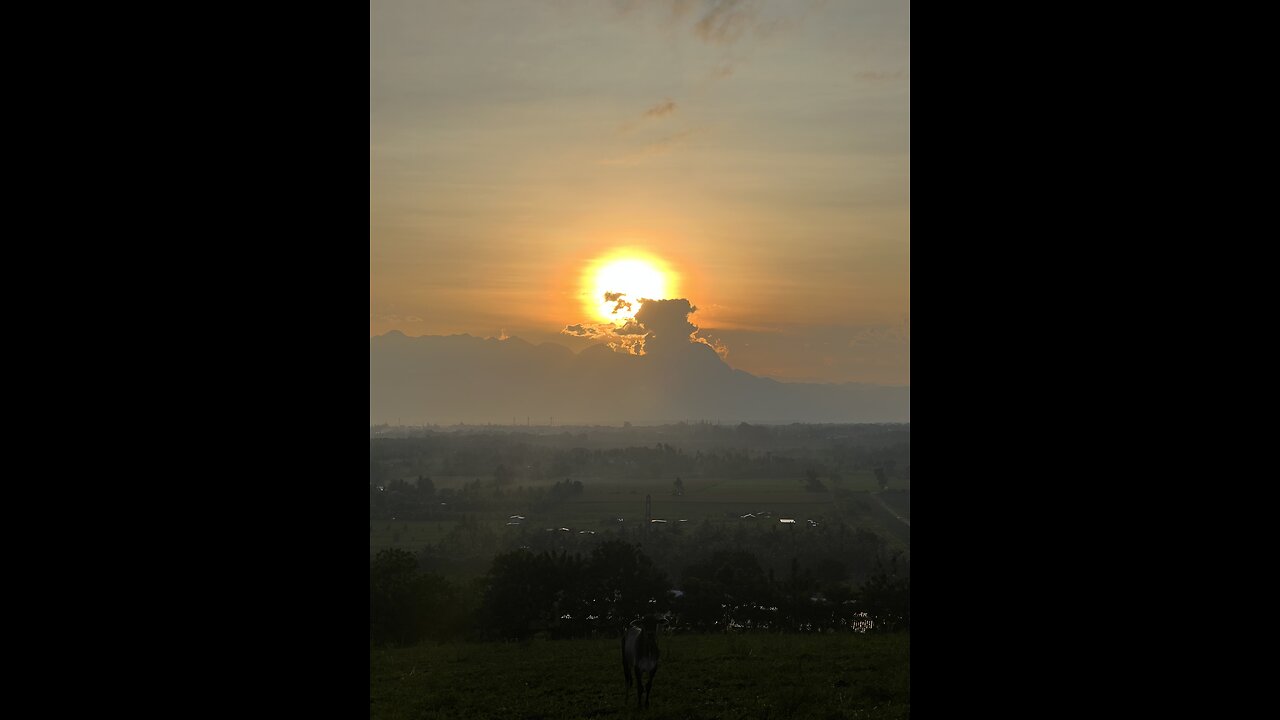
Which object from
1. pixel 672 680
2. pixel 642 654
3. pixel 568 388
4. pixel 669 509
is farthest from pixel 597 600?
pixel 568 388

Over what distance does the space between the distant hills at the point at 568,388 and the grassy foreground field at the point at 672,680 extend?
73.5 m

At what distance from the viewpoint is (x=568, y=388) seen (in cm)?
9206

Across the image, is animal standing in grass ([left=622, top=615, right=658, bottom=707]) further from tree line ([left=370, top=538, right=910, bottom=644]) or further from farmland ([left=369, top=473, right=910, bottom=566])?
farmland ([left=369, top=473, right=910, bottom=566])

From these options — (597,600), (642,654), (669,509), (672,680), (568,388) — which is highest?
(568,388)

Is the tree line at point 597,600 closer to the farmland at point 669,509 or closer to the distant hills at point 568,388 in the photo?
the farmland at point 669,509

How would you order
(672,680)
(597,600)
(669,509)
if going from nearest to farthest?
(672,680) → (597,600) → (669,509)

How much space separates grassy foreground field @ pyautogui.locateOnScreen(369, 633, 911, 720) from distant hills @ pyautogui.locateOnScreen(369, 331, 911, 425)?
2894 inches

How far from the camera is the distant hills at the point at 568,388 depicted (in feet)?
296

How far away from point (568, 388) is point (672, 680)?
81.6m

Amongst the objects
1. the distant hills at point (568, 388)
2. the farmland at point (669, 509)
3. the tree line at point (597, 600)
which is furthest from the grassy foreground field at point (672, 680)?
the distant hills at point (568, 388)

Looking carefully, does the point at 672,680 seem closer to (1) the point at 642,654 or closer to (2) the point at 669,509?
(1) the point at 642,654
